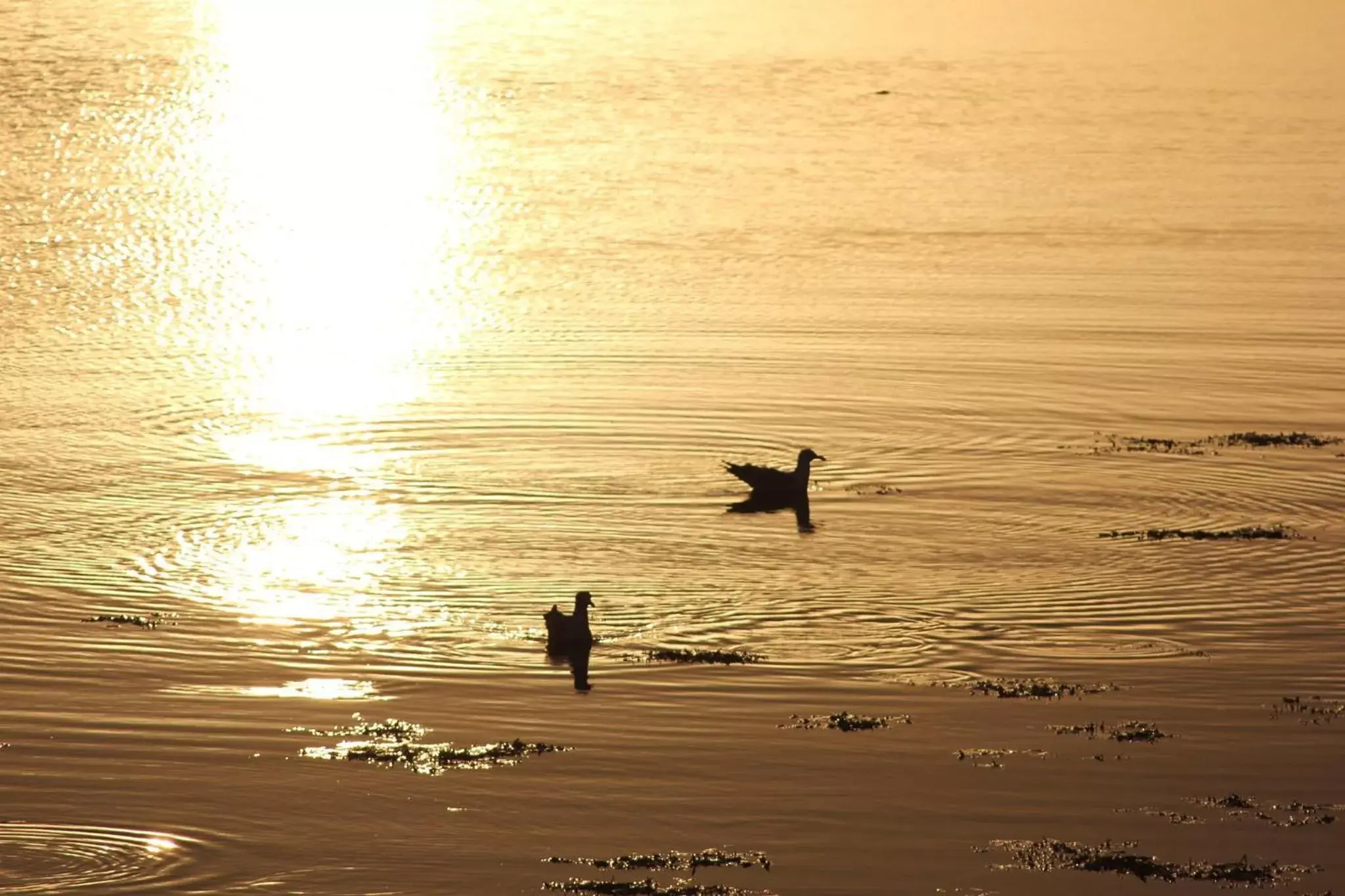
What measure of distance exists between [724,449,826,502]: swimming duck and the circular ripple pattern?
11728 millimetres

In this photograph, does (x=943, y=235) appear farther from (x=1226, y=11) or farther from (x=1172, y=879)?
(x=1226, y=11)

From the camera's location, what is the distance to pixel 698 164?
53.1 meters

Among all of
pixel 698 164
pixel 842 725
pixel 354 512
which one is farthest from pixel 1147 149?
pixel 842 725

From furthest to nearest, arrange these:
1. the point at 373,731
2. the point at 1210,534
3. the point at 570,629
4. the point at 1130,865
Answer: the point at 1210,534 < the point at 570,629 < the point at 373,731 < the point at 1130,865

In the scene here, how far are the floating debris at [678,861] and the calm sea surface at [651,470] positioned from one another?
0.66 ft

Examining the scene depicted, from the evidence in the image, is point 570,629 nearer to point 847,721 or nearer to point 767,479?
point 847,721

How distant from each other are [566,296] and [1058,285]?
872 cm

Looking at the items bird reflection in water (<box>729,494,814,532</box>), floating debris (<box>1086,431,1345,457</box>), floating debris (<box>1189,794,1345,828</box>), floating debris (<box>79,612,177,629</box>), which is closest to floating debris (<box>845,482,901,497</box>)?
bird reflection in water (<box>729,494,814,532</box>)

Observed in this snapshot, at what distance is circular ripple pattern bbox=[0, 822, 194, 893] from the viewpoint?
49.6ft

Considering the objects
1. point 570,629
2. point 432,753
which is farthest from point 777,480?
point 432,753

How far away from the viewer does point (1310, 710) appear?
19250 millimetres

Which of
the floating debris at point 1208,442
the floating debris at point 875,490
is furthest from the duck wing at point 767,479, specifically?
the floating debris at point 1208,442

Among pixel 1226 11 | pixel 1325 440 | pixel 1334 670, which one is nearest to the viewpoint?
pixel 1334 670

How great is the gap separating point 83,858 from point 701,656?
6584 millimetres
